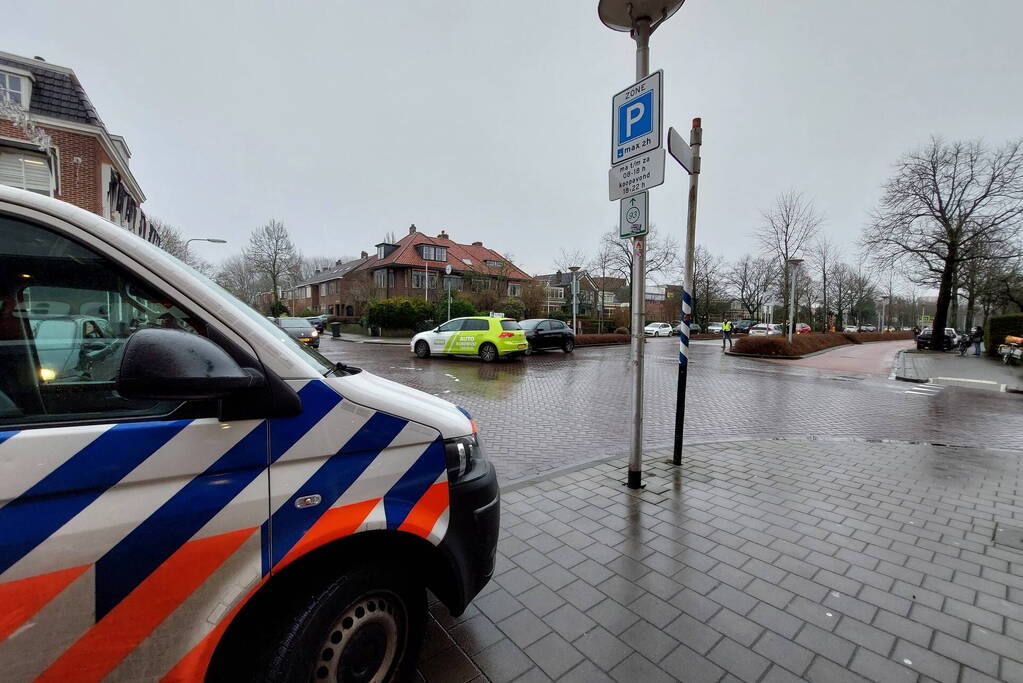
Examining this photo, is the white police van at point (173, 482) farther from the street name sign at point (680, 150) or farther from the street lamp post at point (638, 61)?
the street name sign at point (680, 150)

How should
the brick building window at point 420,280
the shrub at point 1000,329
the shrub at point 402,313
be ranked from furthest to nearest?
the brick building window at point 420,280 < the shrub at point 402,313 < the shrub at point 1000,329

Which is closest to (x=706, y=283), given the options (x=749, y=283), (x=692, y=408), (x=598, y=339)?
(x=749, y=283)

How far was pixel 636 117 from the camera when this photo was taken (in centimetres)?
396

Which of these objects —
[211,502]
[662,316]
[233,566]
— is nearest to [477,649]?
[233,566]

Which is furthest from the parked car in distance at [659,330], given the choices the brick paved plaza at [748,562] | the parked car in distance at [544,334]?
the brick paved plaza at [748,562]

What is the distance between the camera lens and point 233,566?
1.40 m

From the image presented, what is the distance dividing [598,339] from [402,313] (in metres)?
13.7

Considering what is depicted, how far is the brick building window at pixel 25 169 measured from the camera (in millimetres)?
14688

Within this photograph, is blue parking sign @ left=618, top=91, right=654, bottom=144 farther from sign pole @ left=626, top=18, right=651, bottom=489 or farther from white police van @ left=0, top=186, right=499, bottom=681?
white police van @ left=0, top=186, right=499, bottom=681

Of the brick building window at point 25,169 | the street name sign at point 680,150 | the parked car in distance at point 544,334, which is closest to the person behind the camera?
the street name sign at point 680,150

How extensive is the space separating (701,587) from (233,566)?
8.33 feet

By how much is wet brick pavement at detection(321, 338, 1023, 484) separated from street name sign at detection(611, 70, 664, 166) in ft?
10.6

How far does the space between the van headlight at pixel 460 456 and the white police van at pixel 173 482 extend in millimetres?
A: 149

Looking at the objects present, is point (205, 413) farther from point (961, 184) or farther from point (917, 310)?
point (917, 310)
